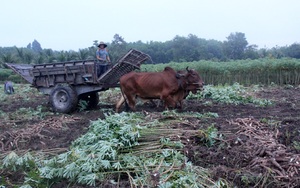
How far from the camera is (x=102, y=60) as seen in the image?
12008 mm

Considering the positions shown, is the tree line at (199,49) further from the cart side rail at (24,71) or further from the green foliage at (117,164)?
the green foliage at (117,164)

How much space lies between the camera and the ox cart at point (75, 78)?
11.5 meters

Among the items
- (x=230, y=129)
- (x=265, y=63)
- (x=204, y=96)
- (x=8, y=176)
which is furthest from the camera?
(x=265, y=63)

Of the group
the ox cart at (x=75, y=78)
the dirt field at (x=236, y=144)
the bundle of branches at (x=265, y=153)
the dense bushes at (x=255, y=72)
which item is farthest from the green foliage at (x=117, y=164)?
the dense bushes at (x=255, y=72)

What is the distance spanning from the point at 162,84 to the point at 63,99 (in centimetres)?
319

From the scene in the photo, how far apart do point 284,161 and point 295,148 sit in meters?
0.62

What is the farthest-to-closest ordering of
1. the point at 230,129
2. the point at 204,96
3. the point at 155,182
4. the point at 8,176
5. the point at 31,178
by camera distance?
the point at 204,96 < the point at 230,129 < the point at 8,176 < the point at 31,178 < the point at 155,182

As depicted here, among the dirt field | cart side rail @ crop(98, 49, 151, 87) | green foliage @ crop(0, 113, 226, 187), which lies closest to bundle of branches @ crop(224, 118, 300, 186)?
the dirt field

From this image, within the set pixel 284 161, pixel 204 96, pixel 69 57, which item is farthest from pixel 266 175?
pixel 69 57

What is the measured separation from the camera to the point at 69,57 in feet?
154

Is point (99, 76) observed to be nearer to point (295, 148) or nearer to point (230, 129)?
point (230, 129)

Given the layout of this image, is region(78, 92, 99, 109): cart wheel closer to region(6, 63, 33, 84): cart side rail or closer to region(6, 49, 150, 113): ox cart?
region(6, 49, 150, 113): ox cart

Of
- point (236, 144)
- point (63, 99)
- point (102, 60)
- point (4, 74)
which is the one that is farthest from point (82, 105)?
point (4, 74)

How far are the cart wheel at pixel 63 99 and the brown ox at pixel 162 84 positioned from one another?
1.67 metres
